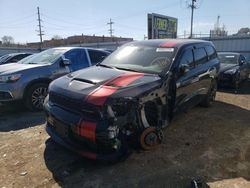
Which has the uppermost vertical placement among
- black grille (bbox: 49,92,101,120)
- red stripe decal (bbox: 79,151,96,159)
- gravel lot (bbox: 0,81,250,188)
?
black grille (bbox: 49,92,101,120)

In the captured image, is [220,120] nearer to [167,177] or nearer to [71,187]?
[167,177]

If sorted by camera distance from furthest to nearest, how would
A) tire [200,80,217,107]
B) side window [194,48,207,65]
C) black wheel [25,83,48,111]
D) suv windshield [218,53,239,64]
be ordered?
suv windshield [218,53,239,64]
tire [200,80,217,107]
black wheel [25,83,48,111]
side window [194,48,207,65]

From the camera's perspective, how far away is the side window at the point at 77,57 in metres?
6.63

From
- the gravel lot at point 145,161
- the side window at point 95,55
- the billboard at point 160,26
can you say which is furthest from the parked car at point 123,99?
the billboard at point 160,26

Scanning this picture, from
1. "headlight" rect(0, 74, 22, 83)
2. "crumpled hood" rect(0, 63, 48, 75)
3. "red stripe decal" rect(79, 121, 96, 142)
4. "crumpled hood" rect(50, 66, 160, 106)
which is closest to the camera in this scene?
"red stripe decal" rect(79, 121, 96, 142)

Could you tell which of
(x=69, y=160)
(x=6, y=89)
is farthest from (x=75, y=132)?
(x=6, y=89)

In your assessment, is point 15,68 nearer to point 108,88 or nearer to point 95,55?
point 95,55

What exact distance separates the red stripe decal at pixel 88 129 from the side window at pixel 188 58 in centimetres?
218

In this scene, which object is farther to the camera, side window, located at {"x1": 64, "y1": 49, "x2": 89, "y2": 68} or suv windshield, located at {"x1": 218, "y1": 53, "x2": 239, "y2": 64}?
suv windshield, located at {"x1": 218, "y1": 53, "x2": 239, "y2": 64}

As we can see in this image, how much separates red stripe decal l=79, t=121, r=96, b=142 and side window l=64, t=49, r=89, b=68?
3840mm

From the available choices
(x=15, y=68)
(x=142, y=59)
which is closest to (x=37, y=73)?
(x=15, y=68)

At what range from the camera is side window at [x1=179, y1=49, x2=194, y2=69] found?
4.49 m

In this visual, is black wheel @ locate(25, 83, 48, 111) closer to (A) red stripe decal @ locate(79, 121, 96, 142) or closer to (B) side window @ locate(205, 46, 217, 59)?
(A) red stripe decal @ locate(79, 121, 96, 142)

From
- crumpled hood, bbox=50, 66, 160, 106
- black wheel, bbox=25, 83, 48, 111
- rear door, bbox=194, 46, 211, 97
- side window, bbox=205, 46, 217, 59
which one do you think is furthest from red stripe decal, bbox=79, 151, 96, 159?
side window, bbox=205, 46, 217, 59
